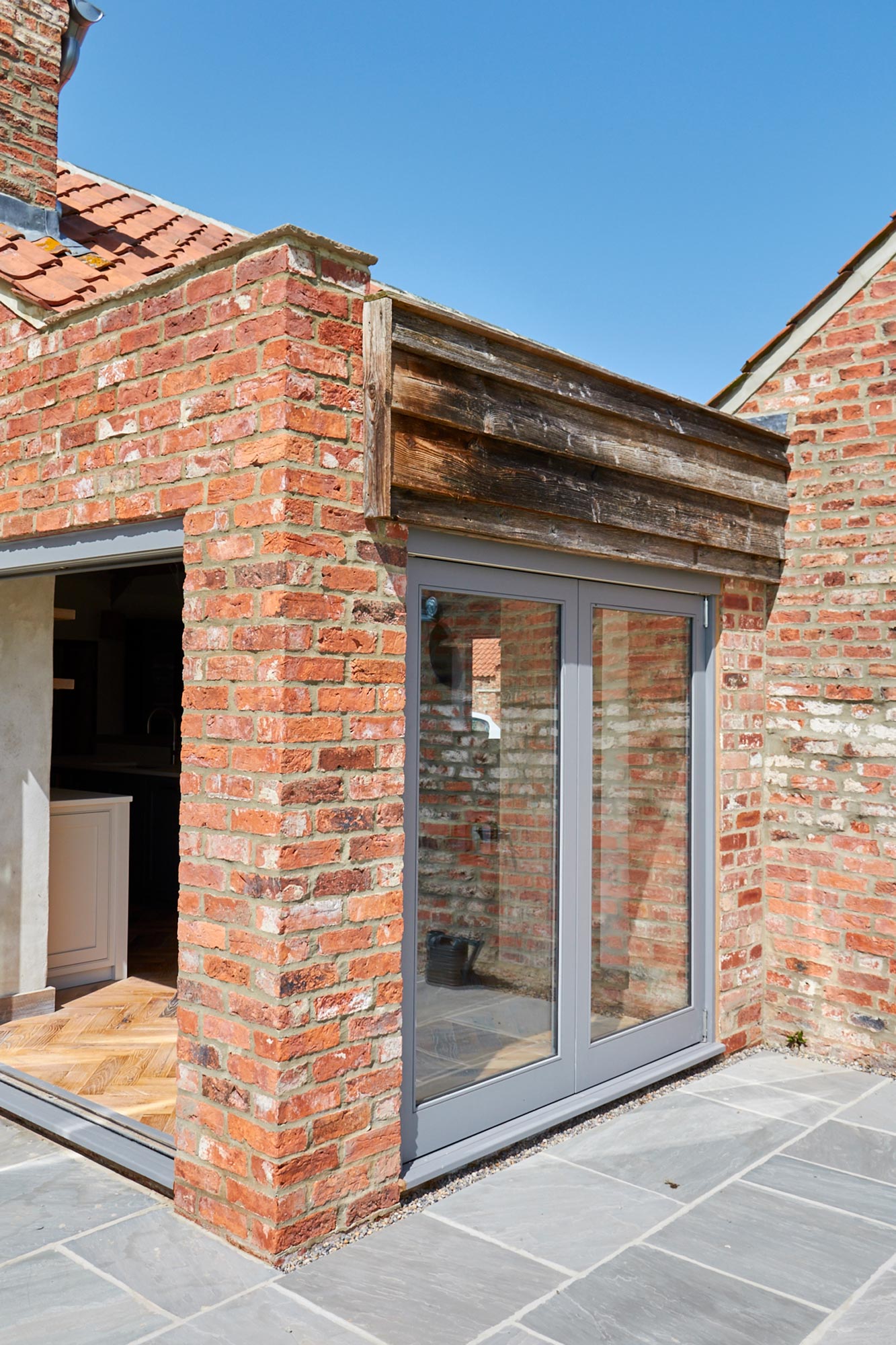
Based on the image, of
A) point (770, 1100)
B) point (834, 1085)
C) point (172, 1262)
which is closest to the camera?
point (172, 1262)

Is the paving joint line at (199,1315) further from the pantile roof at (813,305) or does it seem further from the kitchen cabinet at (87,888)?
the pantile roof at (813,305)

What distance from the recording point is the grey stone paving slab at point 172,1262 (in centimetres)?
259

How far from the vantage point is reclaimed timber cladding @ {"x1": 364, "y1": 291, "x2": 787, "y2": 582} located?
9.66 feet

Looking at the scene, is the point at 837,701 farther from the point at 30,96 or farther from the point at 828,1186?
the point at 30,96

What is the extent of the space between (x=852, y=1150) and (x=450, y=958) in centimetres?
155

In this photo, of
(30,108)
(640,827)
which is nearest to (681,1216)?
(640,827)

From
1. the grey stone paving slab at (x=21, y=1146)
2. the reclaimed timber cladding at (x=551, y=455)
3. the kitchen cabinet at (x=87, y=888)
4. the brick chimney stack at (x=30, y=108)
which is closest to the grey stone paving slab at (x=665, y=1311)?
the grey stone paving slab at (x=21, y=1146)

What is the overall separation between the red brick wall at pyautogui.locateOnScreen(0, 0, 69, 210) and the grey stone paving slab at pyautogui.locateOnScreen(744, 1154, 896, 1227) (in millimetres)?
5318

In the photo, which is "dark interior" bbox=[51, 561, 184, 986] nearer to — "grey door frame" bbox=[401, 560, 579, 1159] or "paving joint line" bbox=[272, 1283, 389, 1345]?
"grey door frame" bbox=[401, 560, 579, 1159]

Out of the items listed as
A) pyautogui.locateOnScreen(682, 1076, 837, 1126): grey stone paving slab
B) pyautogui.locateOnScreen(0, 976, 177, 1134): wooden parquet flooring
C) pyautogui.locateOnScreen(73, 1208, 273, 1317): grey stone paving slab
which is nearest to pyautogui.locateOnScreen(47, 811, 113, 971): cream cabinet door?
pyautogui.locateOnScreen(0, 976, 177, 1134): wooden parquet flooring

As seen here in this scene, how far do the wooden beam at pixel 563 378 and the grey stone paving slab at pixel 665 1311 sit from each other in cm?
250

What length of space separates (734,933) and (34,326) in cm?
359

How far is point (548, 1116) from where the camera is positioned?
3611 millimetres

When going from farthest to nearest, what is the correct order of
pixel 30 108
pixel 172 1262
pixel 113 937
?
pixel 113 937
pixel 30 108
pixel 172 1262
